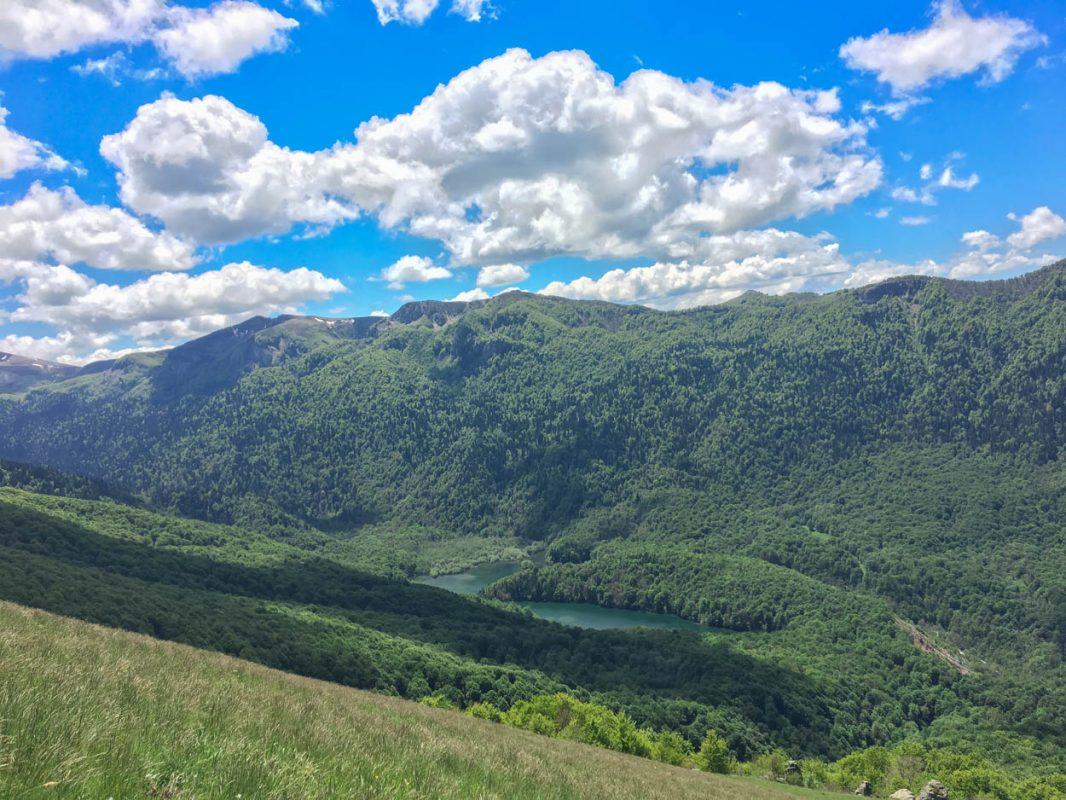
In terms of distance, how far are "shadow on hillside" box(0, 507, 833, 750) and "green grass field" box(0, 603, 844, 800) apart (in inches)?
2455

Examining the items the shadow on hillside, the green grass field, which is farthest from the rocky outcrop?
the shadow on hillside

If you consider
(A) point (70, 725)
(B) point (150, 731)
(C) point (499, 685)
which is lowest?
(C) point (499, 685)

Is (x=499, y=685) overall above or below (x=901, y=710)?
above

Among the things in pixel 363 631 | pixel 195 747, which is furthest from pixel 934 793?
pixel 363 631

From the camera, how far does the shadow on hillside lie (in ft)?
246

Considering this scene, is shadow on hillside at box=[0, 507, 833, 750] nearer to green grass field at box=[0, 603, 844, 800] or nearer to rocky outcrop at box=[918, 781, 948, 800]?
green grass field at box=[0, 603, 844, 800]

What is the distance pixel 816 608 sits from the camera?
635 ft

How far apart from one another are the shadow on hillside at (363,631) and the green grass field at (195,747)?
6235 cm

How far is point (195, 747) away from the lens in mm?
6059

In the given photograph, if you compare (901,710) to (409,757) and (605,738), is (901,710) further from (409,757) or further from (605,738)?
(409,757)

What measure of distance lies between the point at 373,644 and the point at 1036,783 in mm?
94536

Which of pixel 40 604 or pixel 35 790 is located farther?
pixel 40 604

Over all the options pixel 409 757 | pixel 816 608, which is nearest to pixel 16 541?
pixel 409 757

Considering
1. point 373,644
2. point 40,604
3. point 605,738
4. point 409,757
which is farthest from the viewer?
point 373,644
